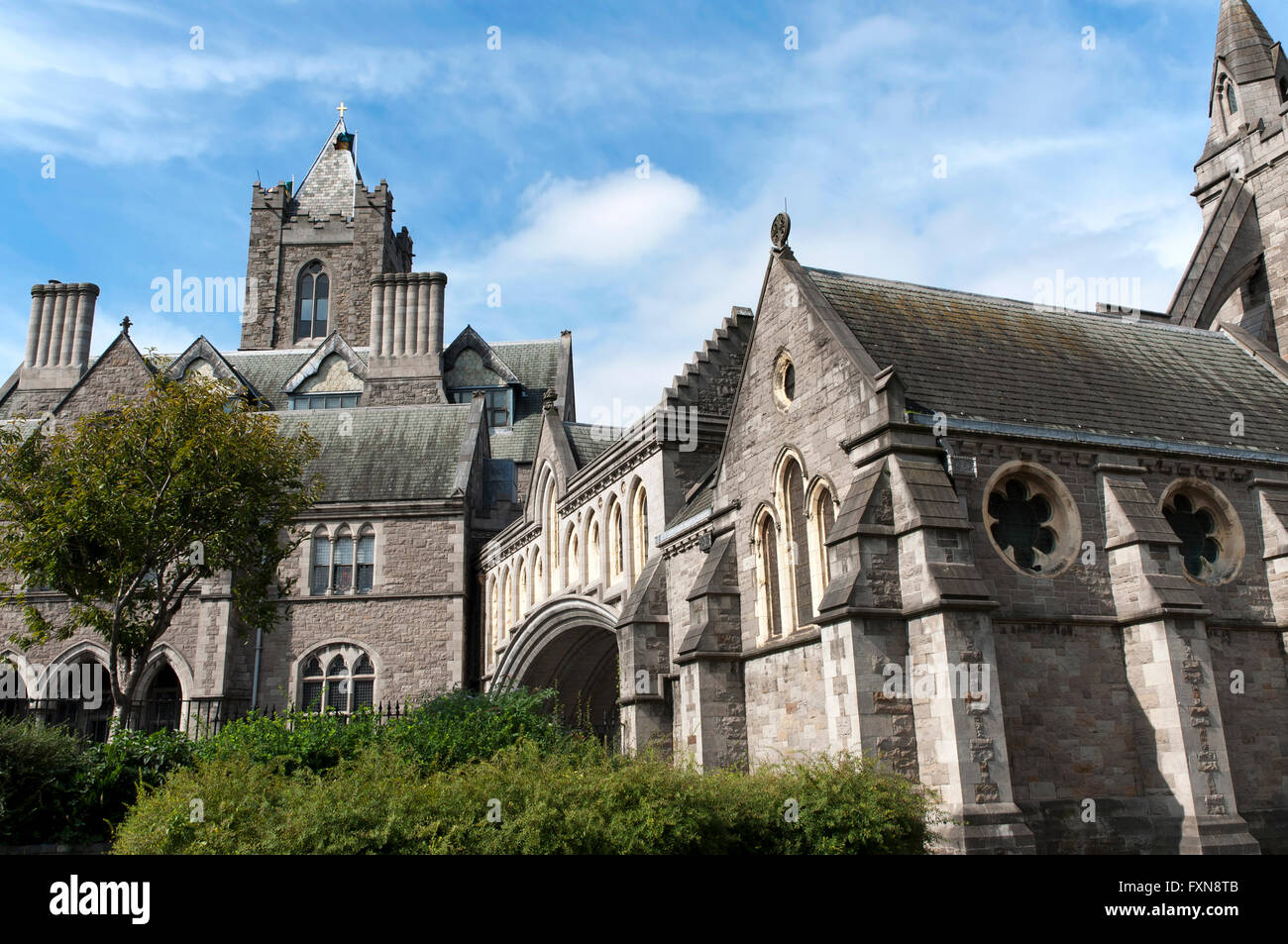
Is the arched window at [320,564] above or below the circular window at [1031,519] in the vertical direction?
above

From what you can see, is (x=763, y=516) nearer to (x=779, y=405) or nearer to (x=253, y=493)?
(x=779, y=405)

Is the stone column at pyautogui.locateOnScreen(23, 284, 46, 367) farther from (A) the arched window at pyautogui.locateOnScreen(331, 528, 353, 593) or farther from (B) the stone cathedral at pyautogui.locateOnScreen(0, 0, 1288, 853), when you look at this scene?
(B) the stone cathedral at pyautogui.locateOnScreen(0, 0, 1288, 853)

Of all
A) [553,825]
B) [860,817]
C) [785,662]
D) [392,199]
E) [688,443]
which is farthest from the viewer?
[392,199]

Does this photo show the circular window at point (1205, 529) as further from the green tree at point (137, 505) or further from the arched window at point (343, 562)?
the arched window at point (343, 562)

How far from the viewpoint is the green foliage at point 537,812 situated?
9.29m

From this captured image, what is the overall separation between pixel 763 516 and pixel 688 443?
13.7ft

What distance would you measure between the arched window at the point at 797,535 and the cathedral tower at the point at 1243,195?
14079 mm

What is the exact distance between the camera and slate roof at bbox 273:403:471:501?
1284 inches

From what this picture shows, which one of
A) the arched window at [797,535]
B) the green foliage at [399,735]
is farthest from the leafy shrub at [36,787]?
the arched window at [797,535]

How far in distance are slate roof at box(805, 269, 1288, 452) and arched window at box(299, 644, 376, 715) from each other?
1967 centimetres

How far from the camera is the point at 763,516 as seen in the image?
1641 centimetres

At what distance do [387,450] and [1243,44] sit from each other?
90.5 feet

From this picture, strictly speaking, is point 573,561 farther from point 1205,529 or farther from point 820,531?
point 1205,529
